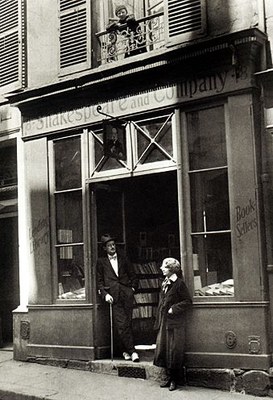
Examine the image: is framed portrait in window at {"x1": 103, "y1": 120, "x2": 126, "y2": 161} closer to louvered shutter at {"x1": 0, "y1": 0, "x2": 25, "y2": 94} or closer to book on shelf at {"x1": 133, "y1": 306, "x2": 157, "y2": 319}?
louvered shutter at {"x1": 0, "y1": 0, "x2": 25, "y2": 94}

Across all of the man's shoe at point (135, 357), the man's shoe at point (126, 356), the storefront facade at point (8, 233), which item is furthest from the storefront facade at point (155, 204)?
the storefront facade at point (8, 233)

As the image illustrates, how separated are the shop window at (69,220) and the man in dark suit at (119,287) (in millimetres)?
472

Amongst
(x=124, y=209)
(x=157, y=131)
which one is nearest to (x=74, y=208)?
(x=124, y=209)

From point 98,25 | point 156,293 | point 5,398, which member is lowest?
point 5,398

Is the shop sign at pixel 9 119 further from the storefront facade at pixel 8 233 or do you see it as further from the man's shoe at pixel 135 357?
the man's shoe at pixel 135 357

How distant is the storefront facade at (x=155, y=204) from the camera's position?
750 cm

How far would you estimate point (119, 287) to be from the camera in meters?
8.84

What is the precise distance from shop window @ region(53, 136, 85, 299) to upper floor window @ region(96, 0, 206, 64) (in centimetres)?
164

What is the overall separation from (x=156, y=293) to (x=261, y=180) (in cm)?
322

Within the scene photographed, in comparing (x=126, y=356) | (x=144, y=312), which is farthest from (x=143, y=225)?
(x=126, y=356)

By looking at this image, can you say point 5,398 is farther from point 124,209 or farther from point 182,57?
point 182,57

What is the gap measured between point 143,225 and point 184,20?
11.6 feet

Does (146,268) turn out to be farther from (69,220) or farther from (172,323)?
Result: (172,323)

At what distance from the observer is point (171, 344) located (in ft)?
25.1
